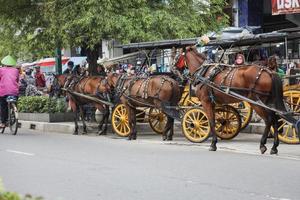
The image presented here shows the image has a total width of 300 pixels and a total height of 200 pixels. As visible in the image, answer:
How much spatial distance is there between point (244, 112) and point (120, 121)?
10.8 feet

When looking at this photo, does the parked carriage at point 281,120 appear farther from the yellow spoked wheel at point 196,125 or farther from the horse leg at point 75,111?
the horse leg at point 75,111

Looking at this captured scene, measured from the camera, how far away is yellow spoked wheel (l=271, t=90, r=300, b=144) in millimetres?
13277

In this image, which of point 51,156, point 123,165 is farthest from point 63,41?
point 123,165

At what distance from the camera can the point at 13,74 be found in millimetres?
16328

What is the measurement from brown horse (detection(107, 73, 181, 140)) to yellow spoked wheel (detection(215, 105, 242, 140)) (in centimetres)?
114

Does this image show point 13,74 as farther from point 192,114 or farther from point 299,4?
point 299,4

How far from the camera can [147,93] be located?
49.1 ft

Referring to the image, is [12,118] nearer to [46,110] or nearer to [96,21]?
[46,110]

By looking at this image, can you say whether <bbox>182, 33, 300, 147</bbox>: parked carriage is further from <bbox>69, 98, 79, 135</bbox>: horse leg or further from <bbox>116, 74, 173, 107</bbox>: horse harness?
<bbox>69, 98, 79, 135</bbox>: horse leg

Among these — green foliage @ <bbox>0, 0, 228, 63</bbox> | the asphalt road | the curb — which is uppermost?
green foliage @ <bbox>0, 0, 228, 63</bbox>

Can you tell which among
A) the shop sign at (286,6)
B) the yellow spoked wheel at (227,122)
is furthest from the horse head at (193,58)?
the shop sign at (286,6)

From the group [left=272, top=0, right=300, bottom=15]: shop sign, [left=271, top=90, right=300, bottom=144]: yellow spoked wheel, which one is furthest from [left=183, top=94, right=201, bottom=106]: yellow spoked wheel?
[left=272, top=0, right=300, bottom=15]: shop sign

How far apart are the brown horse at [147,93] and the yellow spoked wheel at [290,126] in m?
2.70

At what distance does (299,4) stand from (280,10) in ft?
2.85
